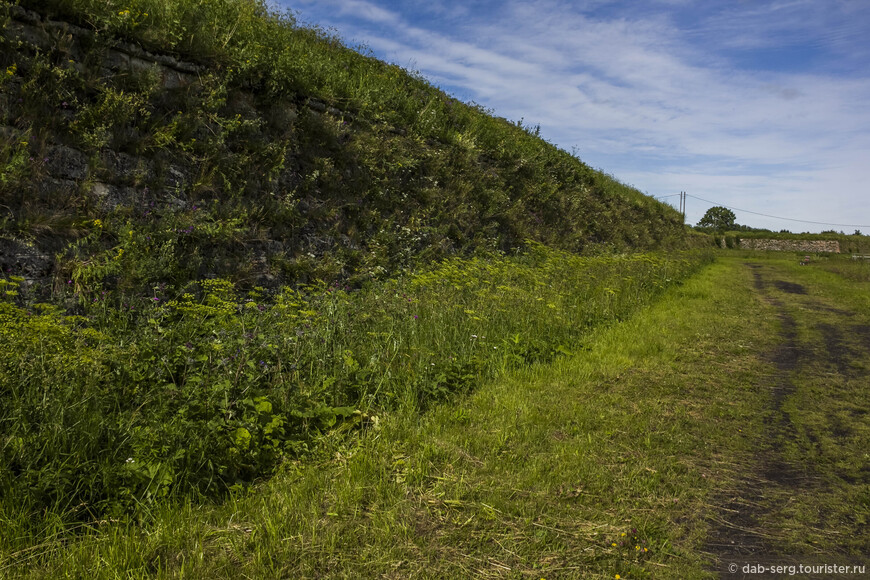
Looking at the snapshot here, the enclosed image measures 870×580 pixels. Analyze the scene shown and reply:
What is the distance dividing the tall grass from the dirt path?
2.51 metres

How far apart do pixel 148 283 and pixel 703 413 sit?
6.49 m

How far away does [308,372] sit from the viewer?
15.1 ft

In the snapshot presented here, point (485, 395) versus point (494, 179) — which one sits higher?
point (494, 179)

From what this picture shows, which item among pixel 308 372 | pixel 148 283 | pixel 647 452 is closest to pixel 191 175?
pixel 148 283

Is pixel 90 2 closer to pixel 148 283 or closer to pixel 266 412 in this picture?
pixel 148 283

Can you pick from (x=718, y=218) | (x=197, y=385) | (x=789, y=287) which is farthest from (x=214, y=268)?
(x=718, y=218)

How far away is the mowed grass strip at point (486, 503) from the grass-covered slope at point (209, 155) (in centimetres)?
384

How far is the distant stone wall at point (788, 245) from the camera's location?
53375mm

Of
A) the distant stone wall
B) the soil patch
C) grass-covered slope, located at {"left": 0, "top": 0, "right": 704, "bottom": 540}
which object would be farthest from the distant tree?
grass-covered slope, located at {"left": 0, "top": 0, "right": 704, "bottom": 540}

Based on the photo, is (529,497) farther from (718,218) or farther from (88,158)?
(718,218)

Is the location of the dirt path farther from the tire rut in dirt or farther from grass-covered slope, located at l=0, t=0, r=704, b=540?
grass-covered slope, located at l=0, t=0, r=704, b=540

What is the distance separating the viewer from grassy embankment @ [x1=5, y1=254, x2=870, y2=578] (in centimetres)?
270

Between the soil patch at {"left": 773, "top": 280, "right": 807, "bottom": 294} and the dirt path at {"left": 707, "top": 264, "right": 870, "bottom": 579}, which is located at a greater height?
the soil patch at {"left": 773, "top": 280, "right": 807, "bottom": 294}

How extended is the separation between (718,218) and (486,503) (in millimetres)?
124163
